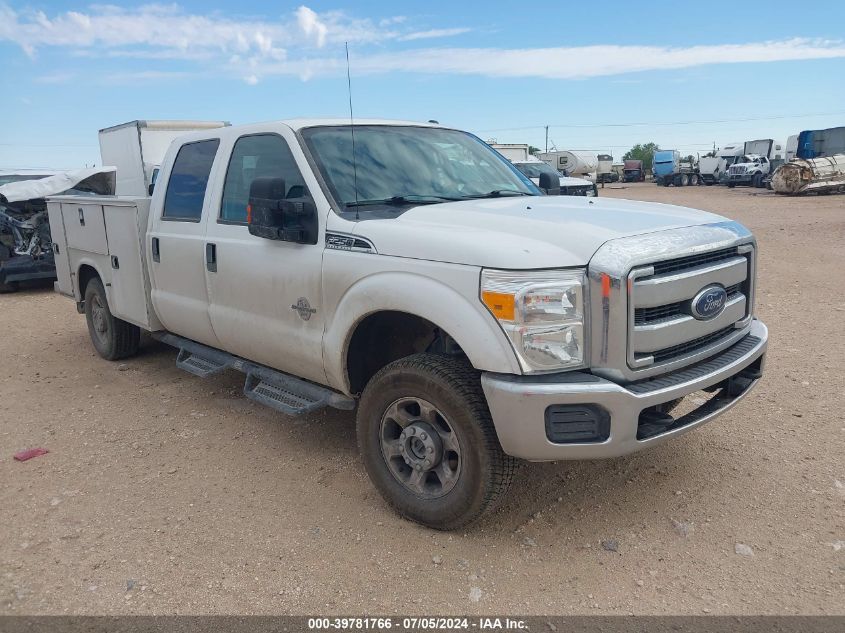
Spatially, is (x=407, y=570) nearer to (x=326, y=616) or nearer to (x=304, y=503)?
(x=326, y=616)

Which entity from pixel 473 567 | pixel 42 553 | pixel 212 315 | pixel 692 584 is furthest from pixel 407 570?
pixel 212 315

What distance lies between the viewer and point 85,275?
21.7 feet

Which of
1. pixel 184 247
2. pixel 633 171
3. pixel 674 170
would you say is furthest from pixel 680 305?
pixel 633 171

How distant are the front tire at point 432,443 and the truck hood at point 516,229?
55 centimetres

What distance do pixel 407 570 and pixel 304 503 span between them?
33.8 inches

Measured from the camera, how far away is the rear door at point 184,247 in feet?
15.4

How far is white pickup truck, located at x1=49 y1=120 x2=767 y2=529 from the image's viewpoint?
2902mm

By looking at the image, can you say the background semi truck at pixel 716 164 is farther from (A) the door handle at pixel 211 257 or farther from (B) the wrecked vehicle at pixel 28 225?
(A) the door handle at pixel 211 257

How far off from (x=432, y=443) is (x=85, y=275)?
4738 mm

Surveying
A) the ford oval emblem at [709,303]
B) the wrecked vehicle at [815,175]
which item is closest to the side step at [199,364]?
the ford oval emblem at [709,303]

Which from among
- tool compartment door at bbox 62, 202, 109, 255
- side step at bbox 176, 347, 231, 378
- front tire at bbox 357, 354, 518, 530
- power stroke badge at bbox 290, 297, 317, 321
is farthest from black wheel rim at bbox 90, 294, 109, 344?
front tire at bbox 357, 354, 518, 530

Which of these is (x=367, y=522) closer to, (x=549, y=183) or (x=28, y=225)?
(x=549, y=183)

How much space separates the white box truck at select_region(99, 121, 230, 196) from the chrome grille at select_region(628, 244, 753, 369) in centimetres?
1093

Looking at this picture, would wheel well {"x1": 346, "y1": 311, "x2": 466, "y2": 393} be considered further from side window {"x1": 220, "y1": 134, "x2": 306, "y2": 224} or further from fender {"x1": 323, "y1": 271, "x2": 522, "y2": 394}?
side window {"x1": 220, "y1": 134, "x2": 306, "y2": 224}
